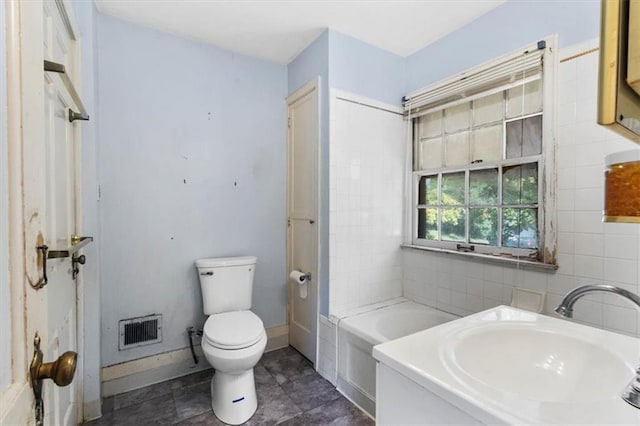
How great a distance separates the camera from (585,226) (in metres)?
1.56

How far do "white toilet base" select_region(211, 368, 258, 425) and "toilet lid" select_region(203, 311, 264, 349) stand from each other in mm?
202

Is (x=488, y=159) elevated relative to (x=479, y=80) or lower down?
lower down

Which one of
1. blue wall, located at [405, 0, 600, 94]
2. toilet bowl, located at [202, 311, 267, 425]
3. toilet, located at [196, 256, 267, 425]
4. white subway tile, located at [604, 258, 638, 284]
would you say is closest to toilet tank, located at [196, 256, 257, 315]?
toilet, located at [196, 256, 267, 425]

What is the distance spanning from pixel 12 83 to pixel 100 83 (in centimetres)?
183

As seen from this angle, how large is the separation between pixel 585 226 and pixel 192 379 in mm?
2526

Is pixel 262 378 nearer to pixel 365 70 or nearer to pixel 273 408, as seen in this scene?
pixel 273 408

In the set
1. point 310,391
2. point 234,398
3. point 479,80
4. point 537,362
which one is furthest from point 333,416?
point 479,80

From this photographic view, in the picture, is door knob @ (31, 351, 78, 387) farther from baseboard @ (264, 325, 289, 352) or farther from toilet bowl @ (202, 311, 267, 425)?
baseboard @ (264, 325, 289, 352)

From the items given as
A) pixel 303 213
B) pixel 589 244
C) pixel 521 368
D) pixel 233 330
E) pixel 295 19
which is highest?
pixel 295 19

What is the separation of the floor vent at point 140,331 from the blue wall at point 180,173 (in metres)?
0.04

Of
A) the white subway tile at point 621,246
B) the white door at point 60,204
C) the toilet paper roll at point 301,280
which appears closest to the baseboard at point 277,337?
the toilet paper roll at point 301,280

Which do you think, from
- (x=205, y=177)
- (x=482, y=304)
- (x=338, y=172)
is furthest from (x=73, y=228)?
(x=482, y=304)

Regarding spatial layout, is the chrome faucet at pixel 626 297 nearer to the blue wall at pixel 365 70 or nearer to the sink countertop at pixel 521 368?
the sink countertop at pixel 521 368

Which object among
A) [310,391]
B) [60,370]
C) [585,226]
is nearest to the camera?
[60,370]
